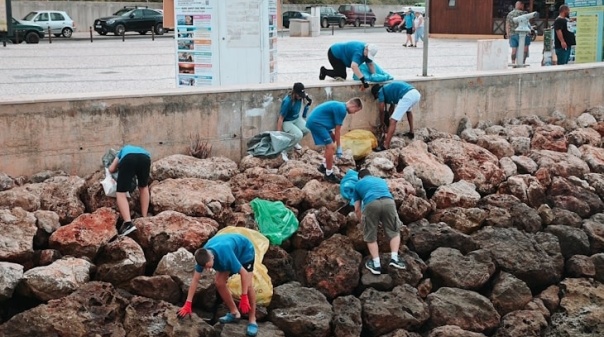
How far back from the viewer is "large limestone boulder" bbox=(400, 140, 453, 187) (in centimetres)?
→ 1467

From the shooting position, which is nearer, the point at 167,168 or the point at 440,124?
the point at 167,168

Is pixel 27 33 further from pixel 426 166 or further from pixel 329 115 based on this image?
pixel 426 166

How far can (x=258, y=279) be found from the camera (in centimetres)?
1106

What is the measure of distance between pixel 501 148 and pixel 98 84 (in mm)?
7824

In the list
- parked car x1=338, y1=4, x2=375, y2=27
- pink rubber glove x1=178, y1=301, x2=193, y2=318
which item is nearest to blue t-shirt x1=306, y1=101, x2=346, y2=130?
pink rubber glove x1=178, y1=301, x2=193, y2=318

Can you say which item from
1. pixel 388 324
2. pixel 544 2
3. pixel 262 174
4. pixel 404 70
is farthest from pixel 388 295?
pixel 544 2

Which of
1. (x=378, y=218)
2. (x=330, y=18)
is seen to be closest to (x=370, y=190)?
(x=378, y=218)

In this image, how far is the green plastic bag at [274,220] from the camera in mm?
12188

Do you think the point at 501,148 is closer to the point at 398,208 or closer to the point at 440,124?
the point at 440,124

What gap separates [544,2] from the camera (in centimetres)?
3662

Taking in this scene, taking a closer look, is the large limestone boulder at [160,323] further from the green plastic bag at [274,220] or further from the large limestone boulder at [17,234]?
the green plastic bag at [274,220]

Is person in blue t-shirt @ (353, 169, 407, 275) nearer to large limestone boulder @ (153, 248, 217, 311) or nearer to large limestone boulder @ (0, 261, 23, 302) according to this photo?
large limestone boulder @ (153, 248, 217, 311)

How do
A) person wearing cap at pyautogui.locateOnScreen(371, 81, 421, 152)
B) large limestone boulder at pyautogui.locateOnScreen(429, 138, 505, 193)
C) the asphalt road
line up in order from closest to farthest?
large limestone boulder at pyautogui.locateOnScreen(429, 138, 505, 193)
person wearing cap at pyautogui.locateOnScreen(371, 81, 421, 152)
the asphalt road

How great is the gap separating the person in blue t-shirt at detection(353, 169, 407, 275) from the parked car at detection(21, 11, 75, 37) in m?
28.5
